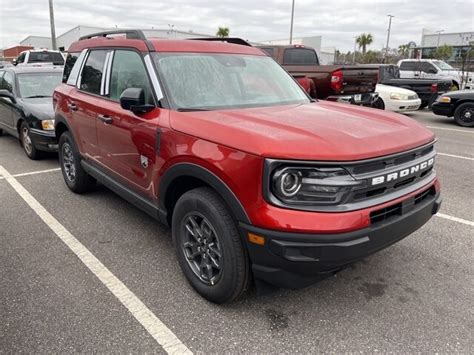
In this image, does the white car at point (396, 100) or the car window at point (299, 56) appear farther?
the white car at point (396, 100)

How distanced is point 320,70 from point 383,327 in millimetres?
8792

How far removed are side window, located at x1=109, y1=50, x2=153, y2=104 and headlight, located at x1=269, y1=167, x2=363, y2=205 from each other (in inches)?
59.7

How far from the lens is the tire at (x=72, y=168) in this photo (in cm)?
504

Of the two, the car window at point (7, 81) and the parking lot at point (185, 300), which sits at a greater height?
the car window at point (7, 81)

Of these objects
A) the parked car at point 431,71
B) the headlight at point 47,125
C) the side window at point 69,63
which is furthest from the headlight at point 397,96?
the side window at point 69,63

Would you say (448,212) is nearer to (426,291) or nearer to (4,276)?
(426,291)

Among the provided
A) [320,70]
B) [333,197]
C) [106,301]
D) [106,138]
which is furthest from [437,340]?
[320,70]

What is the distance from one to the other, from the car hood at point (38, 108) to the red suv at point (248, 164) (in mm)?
2866

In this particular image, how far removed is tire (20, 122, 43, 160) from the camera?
692 centimetres

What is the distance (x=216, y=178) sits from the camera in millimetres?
2629

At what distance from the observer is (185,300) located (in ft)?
9.98

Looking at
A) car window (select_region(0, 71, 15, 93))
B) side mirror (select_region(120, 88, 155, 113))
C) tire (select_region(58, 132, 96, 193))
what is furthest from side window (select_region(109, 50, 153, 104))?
car window (select_region(0, 71, 15, 93))

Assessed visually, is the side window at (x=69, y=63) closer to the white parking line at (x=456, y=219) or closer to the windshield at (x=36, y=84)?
the windshield at (x=36, y=84)

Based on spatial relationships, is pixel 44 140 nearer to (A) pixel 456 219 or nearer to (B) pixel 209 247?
(B) pixel 209 247
